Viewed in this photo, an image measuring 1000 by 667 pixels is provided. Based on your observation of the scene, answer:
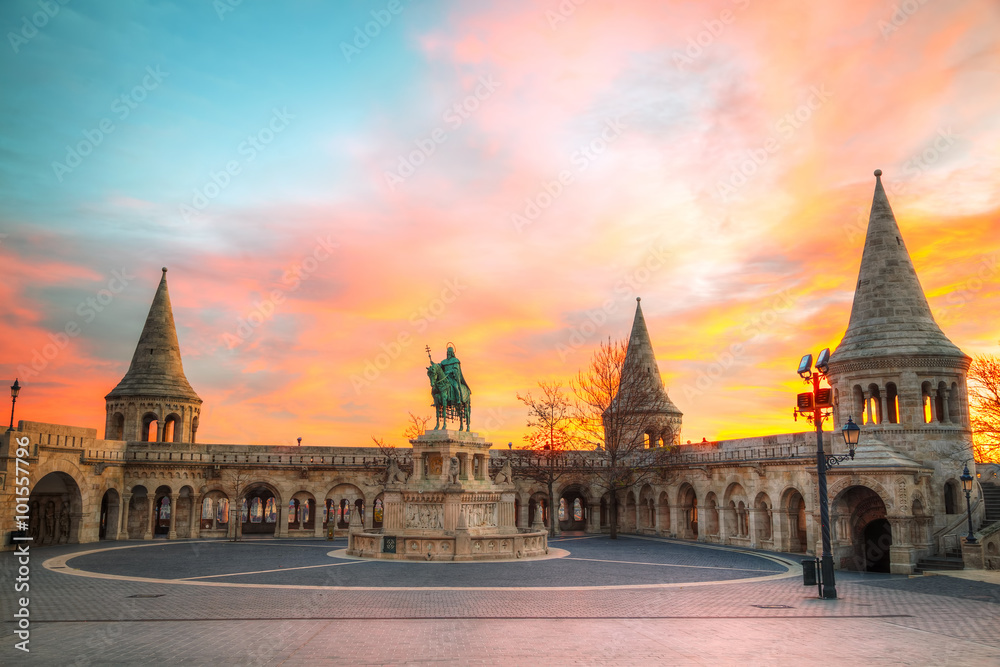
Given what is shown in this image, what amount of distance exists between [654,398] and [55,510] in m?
31.5

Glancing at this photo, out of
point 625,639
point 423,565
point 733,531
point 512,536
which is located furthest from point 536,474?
point 625,639

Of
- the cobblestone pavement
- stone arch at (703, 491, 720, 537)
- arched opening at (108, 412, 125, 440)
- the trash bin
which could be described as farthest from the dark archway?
arched opening at (108, 412, 125, 440)

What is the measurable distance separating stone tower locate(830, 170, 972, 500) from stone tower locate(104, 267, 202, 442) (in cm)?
3314

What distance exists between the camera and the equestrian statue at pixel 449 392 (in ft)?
95.6

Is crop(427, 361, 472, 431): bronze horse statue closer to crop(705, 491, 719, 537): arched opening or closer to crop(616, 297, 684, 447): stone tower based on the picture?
crop(705, 491, 719, 537): arched opening

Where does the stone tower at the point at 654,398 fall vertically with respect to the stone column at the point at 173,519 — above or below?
above

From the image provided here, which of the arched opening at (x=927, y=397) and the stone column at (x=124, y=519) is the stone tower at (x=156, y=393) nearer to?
the stone column at (x=124, y=519)

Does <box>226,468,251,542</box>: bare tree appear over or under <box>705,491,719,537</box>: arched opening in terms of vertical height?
over

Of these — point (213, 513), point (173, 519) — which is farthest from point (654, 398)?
point (213, 513)

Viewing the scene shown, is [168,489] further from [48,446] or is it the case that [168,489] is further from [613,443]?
[613,443]

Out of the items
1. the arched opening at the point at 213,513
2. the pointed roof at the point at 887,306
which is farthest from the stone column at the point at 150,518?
the pointed roof at the point at 887,306

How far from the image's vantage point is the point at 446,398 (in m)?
29.1

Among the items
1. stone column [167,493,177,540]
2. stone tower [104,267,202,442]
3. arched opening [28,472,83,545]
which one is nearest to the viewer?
arched opening [28,472,83,545]

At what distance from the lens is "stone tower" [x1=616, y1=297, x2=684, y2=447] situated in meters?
43.7
